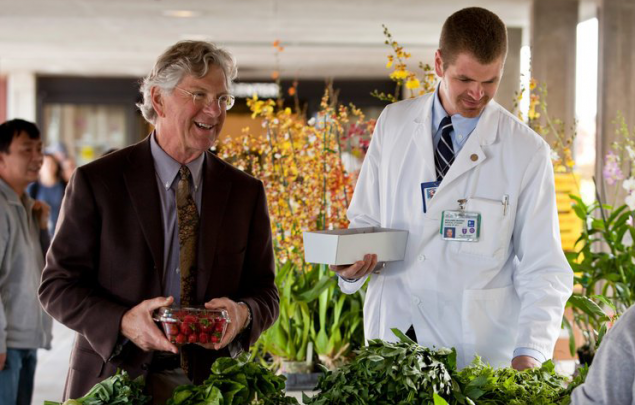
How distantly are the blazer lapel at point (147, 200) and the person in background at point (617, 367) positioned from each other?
3.38 ft

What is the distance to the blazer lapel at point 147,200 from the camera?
6.77 ft

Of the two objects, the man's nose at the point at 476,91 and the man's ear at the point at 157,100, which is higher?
the man's nose at the point at 476,91

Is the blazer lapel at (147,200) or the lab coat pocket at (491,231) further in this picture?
the lab coat pocket at (491,231)

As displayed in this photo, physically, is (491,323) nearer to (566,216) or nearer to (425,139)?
(425,139)

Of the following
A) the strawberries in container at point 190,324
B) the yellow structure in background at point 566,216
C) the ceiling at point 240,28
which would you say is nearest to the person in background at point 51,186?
the ceiling at point 240,28

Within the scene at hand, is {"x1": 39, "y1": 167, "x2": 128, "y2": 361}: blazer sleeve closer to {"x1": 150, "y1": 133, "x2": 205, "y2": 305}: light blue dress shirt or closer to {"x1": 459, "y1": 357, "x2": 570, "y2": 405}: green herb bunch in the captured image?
{"x1": 150, "y1": 133, "x2": 205, "y2": 305}: light blue dress shirt

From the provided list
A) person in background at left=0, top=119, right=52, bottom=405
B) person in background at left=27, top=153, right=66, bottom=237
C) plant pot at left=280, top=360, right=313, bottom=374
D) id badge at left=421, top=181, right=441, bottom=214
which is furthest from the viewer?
person in background at left=27, top=153, right=66, bottom=237

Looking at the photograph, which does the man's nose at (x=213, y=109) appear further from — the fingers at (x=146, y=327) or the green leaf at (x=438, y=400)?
the green leaf at (x=438, y=400)

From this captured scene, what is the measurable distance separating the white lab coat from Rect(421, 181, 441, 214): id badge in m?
0.01

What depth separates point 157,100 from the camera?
2.16 metres

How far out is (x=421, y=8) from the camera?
854cm

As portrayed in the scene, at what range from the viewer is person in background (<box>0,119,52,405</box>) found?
357 centimetres

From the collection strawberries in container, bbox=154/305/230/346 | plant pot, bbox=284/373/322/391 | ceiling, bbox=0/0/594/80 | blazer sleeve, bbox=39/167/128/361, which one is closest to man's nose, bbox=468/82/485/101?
strawberries in container, bbox=154/305/230/346

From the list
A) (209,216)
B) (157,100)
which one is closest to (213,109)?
(157,100)
